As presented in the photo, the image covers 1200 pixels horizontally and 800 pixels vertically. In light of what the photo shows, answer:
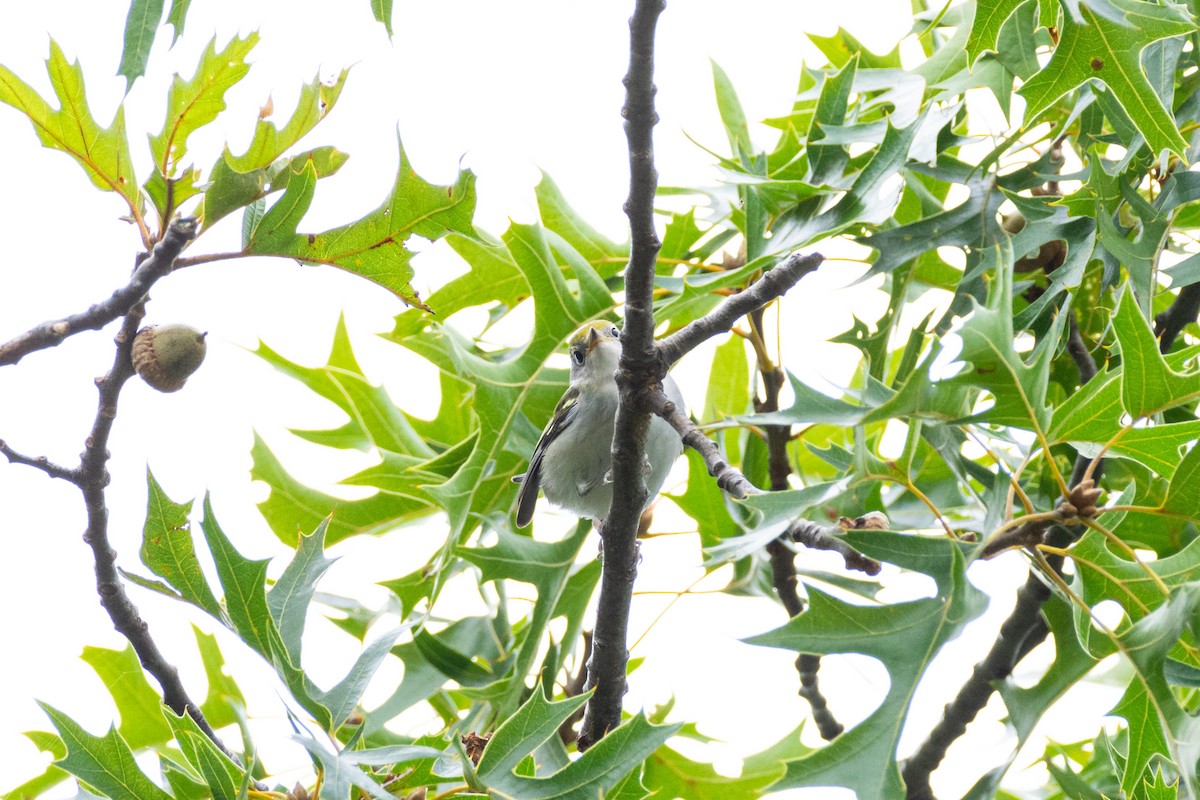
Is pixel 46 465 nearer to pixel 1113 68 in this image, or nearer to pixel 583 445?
pixel 583 445

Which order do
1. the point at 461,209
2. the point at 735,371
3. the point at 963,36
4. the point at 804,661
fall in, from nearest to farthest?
the point at 461,209 < the point at 963,36 < the point at 804,661 < the point at 735,371

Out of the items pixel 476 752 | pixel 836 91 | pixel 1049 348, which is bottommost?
pixel 476 752

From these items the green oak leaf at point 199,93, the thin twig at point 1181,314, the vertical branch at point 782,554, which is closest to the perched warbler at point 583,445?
the vertical branch at point 782,554

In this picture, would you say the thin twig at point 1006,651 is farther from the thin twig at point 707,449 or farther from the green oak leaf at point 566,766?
the green oak leaf at point 566,766

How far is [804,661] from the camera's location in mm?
2371

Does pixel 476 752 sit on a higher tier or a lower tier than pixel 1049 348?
lower

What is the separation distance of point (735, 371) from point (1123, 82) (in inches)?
53.6

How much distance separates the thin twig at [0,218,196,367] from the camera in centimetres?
146

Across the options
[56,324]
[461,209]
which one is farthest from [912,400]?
[56,324]

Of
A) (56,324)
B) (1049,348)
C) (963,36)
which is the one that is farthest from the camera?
(963,36)

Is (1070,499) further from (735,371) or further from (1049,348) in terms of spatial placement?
(735,371)

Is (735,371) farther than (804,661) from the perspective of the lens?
Yes

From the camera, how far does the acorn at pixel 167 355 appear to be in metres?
1.55

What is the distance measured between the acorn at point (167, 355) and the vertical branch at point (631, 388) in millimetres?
634
